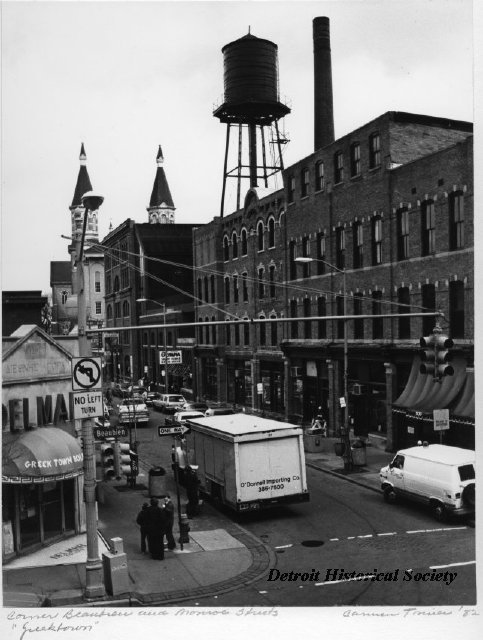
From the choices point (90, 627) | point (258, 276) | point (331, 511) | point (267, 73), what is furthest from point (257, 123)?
point (90, 627)

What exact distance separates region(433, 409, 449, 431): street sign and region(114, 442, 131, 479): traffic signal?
11544 mm

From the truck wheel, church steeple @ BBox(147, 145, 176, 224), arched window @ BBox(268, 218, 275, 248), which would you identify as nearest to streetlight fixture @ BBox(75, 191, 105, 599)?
the truck wheel

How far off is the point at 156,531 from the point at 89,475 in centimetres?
312

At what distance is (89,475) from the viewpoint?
1617cm

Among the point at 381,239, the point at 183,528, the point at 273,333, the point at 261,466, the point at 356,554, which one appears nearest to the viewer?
the point at 356,554

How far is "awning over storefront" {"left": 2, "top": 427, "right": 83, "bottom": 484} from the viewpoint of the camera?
1786 cm

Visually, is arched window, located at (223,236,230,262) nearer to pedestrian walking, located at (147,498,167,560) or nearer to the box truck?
the box truck

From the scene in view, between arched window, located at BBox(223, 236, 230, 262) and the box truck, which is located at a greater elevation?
arched window, located at BBox(223, 236, 230, 262)

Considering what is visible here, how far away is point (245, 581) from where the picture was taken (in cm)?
1678

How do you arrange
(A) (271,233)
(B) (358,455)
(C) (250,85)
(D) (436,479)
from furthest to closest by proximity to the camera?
1. (C) (250,85)
2. (A) (271,233)
3. (B) (358,455)
4. (D) (436,479)

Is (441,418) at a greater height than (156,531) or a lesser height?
greater

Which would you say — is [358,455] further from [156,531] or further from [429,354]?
[156,531]

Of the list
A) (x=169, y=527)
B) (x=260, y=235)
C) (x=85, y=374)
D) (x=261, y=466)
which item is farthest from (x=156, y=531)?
(x=260, y=235)

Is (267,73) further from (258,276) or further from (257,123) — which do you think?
(258,276)
